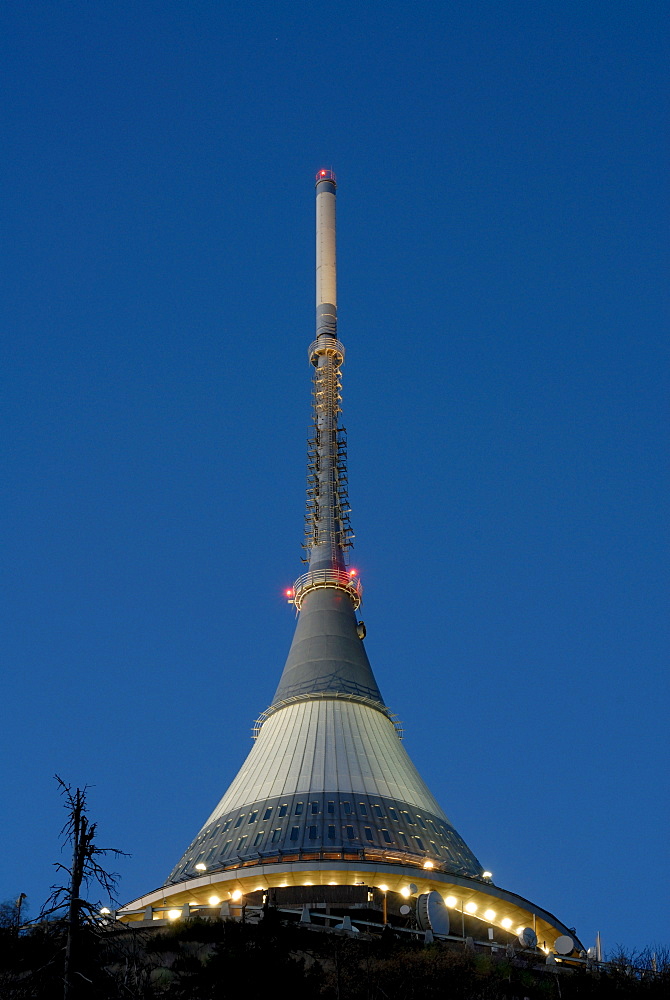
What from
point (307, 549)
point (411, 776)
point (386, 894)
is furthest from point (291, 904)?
point (307, 549)

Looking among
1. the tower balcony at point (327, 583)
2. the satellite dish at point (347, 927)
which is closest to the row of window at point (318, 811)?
the satellite dish at point (347, 927)

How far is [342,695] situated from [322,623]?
7.53m

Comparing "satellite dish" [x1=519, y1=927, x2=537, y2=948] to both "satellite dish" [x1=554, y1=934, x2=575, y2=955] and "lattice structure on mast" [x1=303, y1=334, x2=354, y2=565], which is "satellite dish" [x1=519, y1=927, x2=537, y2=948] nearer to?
"satellite dish" [x1=554, y1=934, x2=575, y2=955]

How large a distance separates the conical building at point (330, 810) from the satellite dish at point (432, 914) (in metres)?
2.41

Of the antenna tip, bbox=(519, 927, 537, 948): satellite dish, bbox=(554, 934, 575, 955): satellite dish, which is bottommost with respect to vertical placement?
bbox=(554, 934, 575, 955): satellite dish

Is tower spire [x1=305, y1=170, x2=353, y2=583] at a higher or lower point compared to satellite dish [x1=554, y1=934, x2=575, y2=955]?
higher

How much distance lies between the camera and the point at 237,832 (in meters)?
55.9

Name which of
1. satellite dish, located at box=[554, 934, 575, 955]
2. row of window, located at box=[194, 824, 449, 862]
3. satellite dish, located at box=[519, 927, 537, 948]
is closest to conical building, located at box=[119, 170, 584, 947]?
row of window, located at box=[194, 824, 449, 862]

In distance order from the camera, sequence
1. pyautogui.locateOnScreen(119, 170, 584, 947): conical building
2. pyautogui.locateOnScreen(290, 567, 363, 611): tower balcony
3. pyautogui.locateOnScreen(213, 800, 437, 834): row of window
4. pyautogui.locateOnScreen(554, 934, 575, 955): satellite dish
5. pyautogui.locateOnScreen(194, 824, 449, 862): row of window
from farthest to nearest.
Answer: pyautogui.locateOnScreen(290, 567, 363, 611): tower balcony, pyautogui.locateOnScreen(213, 800, 437, 834): row of window, pyautogui.locateOnScreen(194, 824, 449, 862): row of window, pyautogui.locateOnScreen(119, 170, 584, 947): conical building, pyautogui.locateOnScreen(554, 934, 575, 955): satellite dish

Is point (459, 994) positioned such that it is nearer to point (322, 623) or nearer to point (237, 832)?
point (237, 832)

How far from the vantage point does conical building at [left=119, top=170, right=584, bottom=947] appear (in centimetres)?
5141

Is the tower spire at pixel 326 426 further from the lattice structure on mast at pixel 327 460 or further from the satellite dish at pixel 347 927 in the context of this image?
the satellite dish at pixel 347 927

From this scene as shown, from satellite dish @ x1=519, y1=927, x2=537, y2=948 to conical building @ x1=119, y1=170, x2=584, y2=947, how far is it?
6.70 ft

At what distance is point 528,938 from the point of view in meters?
49.8
